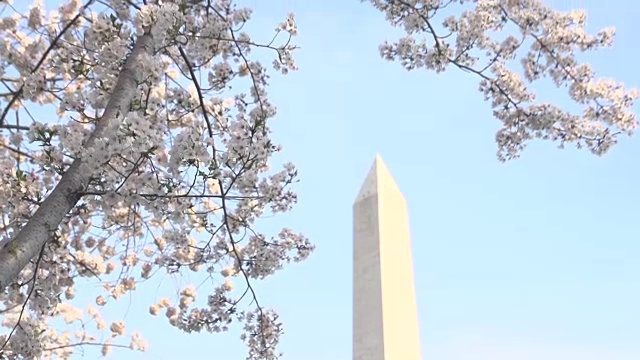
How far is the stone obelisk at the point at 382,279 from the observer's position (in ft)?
20.5

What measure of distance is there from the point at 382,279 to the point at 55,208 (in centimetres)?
453

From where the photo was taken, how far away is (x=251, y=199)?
2.98 m

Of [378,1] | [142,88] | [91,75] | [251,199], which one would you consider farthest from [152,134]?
[378,1]

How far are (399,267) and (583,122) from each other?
9.56 feet

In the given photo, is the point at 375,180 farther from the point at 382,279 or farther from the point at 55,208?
the point at 55,208

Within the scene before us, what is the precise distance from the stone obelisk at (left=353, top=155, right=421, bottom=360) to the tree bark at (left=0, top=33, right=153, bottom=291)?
4.26m

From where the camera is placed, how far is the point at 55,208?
2193 millimetres

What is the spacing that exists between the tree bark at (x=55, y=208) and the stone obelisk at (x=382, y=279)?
4258 mm

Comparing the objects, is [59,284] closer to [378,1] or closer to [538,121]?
[378,1]

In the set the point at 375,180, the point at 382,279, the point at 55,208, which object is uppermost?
the point at 375,180

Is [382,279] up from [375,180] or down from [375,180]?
down

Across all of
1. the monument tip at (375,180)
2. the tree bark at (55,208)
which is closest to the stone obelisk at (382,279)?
the monument tip at (375,180)

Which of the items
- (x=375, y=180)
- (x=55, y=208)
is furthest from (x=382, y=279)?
(x=55, y=208)

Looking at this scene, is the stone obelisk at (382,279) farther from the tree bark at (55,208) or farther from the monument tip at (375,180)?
the tree bark at (55,208)
